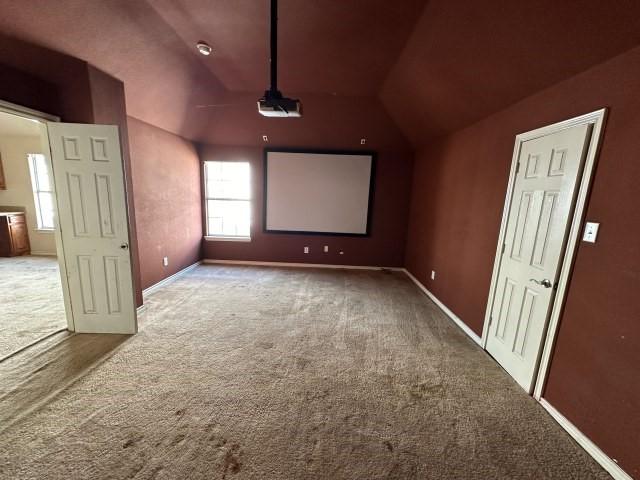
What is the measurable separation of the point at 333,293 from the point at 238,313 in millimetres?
1465

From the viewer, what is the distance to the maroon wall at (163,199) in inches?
137

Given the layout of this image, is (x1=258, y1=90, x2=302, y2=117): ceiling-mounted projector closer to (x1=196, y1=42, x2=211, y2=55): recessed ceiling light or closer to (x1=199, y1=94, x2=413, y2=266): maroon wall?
(x1=196, y1=42, x2=211, y2=55): recessed ceiling light

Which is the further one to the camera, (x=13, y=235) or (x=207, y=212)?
(x=207, y=212)

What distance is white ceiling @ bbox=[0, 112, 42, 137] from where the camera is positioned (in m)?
4.21

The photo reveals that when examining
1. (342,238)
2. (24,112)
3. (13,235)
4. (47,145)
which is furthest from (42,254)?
(342,238)

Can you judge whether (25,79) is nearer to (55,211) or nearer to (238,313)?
(55,211)

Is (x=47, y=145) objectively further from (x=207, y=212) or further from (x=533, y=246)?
(x=533, y=246)

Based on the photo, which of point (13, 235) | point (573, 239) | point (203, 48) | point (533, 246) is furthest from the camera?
point (13, 235)

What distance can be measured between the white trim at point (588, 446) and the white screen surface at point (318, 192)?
3.75 metres

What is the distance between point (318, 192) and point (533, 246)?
11.8ft

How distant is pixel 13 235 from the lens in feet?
16.6

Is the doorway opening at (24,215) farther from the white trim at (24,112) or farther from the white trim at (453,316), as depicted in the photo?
the white trim at (453,316)

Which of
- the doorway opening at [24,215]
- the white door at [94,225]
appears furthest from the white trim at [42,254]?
the white door at [94,225]

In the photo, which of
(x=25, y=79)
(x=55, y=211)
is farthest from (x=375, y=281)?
(x=25, y=79)
